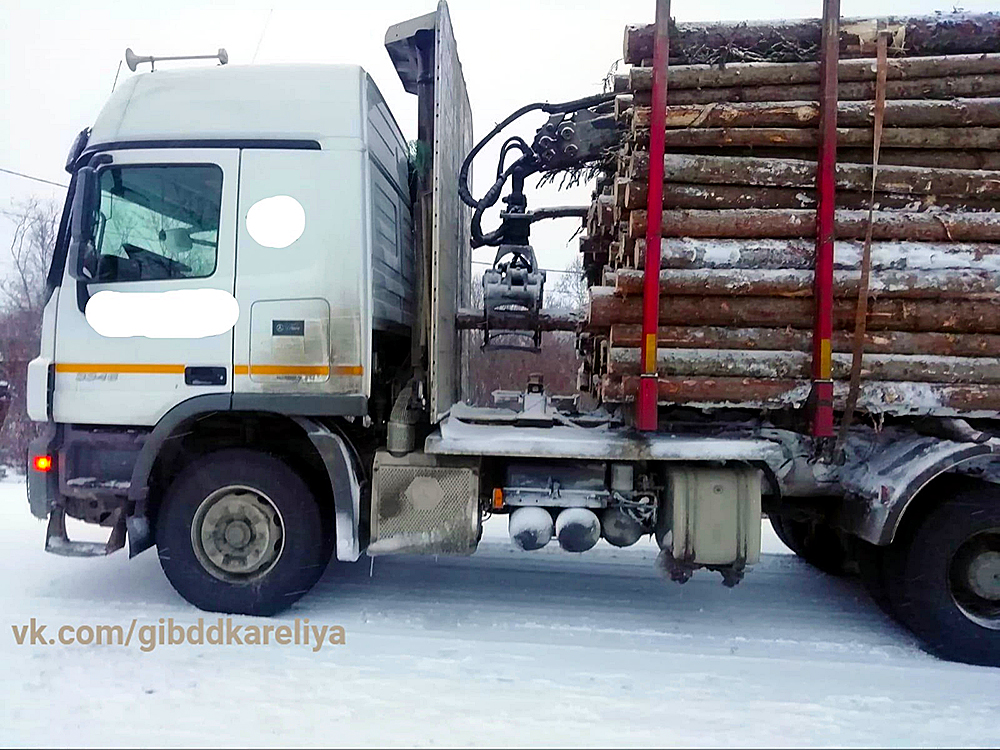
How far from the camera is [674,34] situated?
4.89m

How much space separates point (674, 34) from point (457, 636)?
166 inches

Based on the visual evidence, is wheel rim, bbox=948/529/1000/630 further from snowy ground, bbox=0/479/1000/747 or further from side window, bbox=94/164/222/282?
side window, bbox=94/164/222/282

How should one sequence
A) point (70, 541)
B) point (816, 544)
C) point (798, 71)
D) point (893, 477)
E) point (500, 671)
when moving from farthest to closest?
point (816, 544), point (70, 541), point (798, 71), point (893, 477), point (500, 671)

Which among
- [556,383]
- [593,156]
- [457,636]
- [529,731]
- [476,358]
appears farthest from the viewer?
[556,383]

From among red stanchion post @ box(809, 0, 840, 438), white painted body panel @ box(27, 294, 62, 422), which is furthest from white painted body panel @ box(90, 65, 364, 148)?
red stanchion post @ box(809, 0, 840, 438)

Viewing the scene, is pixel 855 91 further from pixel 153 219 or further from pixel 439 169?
pixel 153 219

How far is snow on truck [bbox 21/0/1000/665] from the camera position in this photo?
4.71 meters

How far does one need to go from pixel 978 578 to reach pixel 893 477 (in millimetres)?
914

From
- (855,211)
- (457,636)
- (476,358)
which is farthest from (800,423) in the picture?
(476,358)

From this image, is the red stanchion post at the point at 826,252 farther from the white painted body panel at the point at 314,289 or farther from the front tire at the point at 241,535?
the front tire at the point at 241,535

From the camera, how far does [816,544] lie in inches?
253

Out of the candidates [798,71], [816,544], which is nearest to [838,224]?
[798,71]

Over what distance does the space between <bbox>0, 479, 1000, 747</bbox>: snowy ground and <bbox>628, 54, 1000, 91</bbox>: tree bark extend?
368 cm

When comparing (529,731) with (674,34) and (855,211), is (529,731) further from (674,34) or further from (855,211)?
(674,34)
